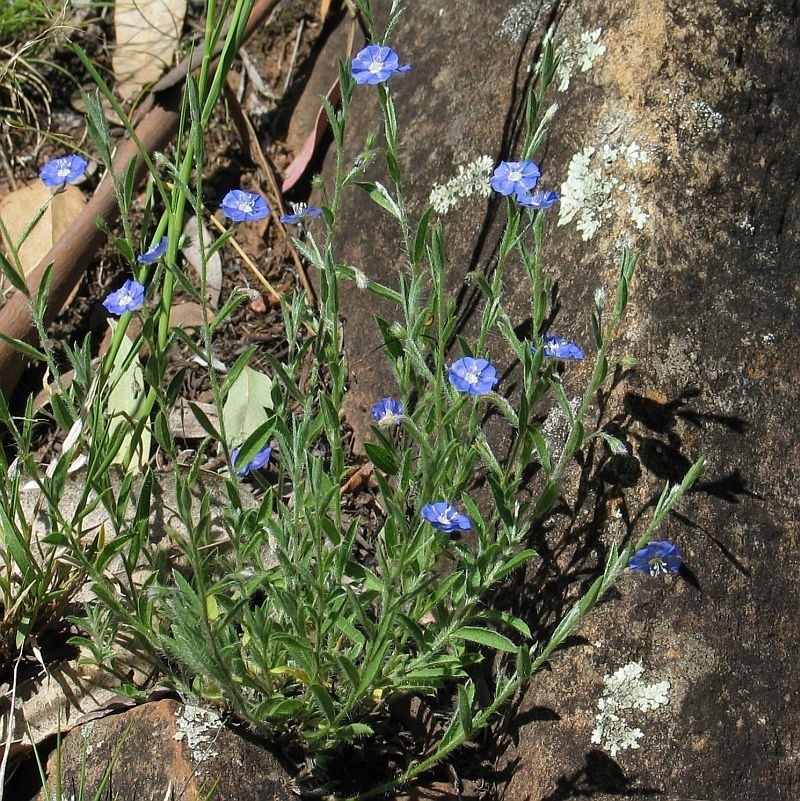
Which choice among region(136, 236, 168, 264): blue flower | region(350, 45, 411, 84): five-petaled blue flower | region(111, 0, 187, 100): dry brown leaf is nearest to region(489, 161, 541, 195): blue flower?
region(350, 45, 411, 84): five-petaled blue flower

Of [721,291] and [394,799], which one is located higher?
[721,291]

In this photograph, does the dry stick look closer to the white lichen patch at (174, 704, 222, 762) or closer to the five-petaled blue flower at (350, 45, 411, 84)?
the five-petaled blue flower at (350, 45, 411, 84)

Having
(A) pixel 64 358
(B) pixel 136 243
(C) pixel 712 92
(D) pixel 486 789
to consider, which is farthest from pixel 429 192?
(D) pixel 486 789

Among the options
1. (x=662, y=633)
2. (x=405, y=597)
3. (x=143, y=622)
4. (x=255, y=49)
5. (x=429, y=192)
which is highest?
(x=255, y=49)

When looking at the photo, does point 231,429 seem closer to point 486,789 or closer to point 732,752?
point 486,789

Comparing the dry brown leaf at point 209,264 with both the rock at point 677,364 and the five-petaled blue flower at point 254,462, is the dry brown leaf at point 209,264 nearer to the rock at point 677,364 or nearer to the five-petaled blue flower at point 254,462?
the rock at point 677,364

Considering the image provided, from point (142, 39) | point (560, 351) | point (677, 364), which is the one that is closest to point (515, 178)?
point (560, 351)
